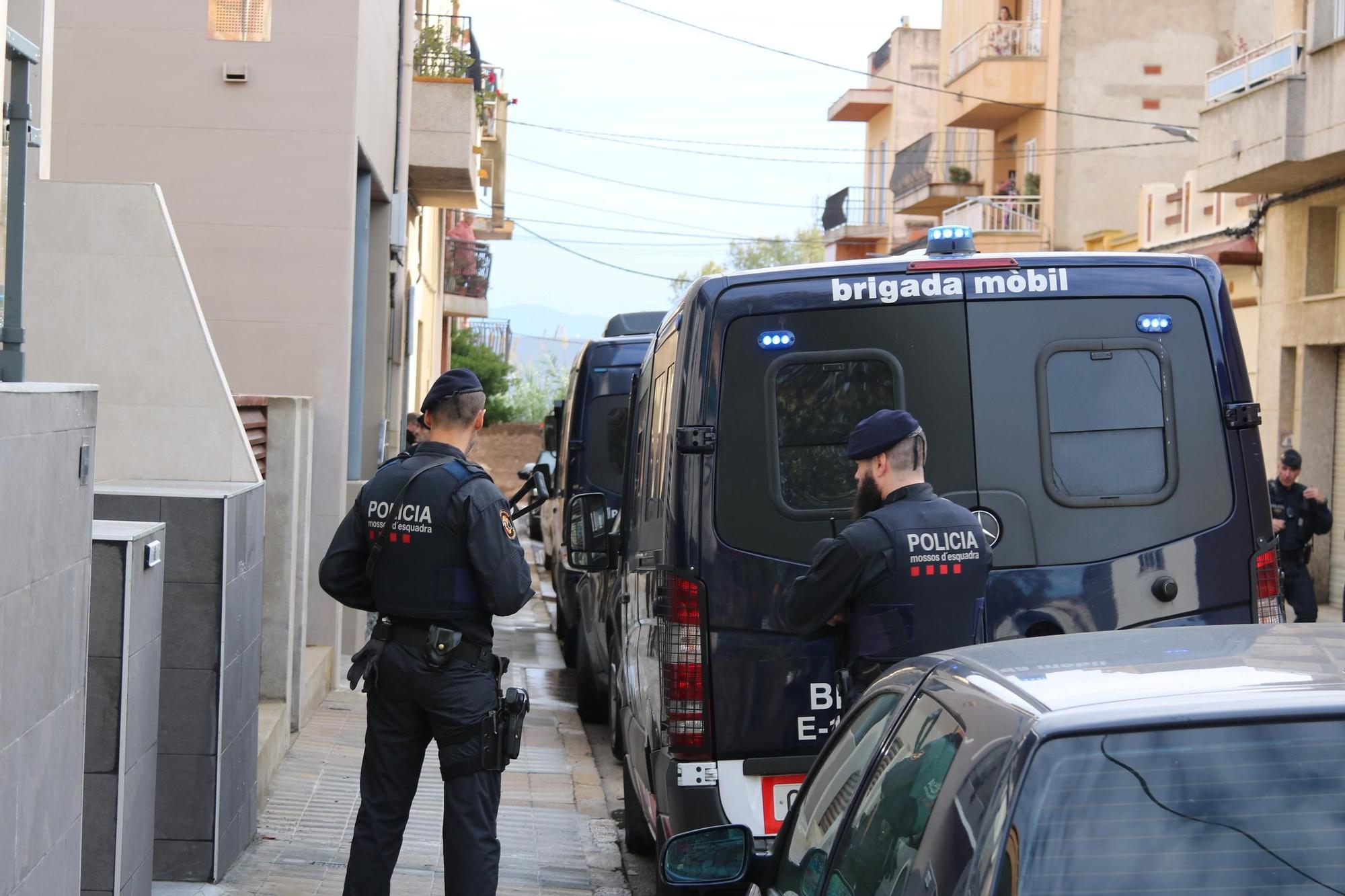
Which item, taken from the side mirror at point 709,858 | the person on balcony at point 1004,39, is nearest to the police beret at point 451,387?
the side mirror at point 709,858

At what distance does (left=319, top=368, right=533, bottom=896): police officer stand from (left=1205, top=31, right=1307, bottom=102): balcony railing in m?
15.5

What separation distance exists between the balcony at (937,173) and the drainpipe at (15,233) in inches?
1234

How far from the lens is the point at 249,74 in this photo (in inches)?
418

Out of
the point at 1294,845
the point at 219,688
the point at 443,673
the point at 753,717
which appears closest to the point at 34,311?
the point at 219,688

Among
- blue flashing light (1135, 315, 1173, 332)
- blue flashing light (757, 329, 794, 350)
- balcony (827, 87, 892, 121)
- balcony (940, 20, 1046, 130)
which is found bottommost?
blue flashing light (757, 329, 794, 350)

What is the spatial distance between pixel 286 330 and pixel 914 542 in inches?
274

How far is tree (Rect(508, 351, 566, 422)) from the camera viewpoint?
174 ft

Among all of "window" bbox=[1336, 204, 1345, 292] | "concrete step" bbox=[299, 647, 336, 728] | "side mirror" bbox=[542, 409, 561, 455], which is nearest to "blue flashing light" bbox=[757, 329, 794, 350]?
"concrete step" bbox=[299, 647, 336, 728]

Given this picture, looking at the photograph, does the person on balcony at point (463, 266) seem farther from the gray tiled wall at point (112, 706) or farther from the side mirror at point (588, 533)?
the gray tiled wall at point (112, 706)

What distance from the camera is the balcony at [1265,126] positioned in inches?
693

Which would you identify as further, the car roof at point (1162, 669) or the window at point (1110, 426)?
the window at point (1110, 426)

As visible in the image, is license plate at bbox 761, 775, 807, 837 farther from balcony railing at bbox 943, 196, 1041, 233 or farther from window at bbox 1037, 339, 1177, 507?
balcony railing at bbox 943, 196, 1041, 233

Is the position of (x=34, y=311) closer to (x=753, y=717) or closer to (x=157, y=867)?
(x=157, y=867)

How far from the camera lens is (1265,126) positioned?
18109mm
